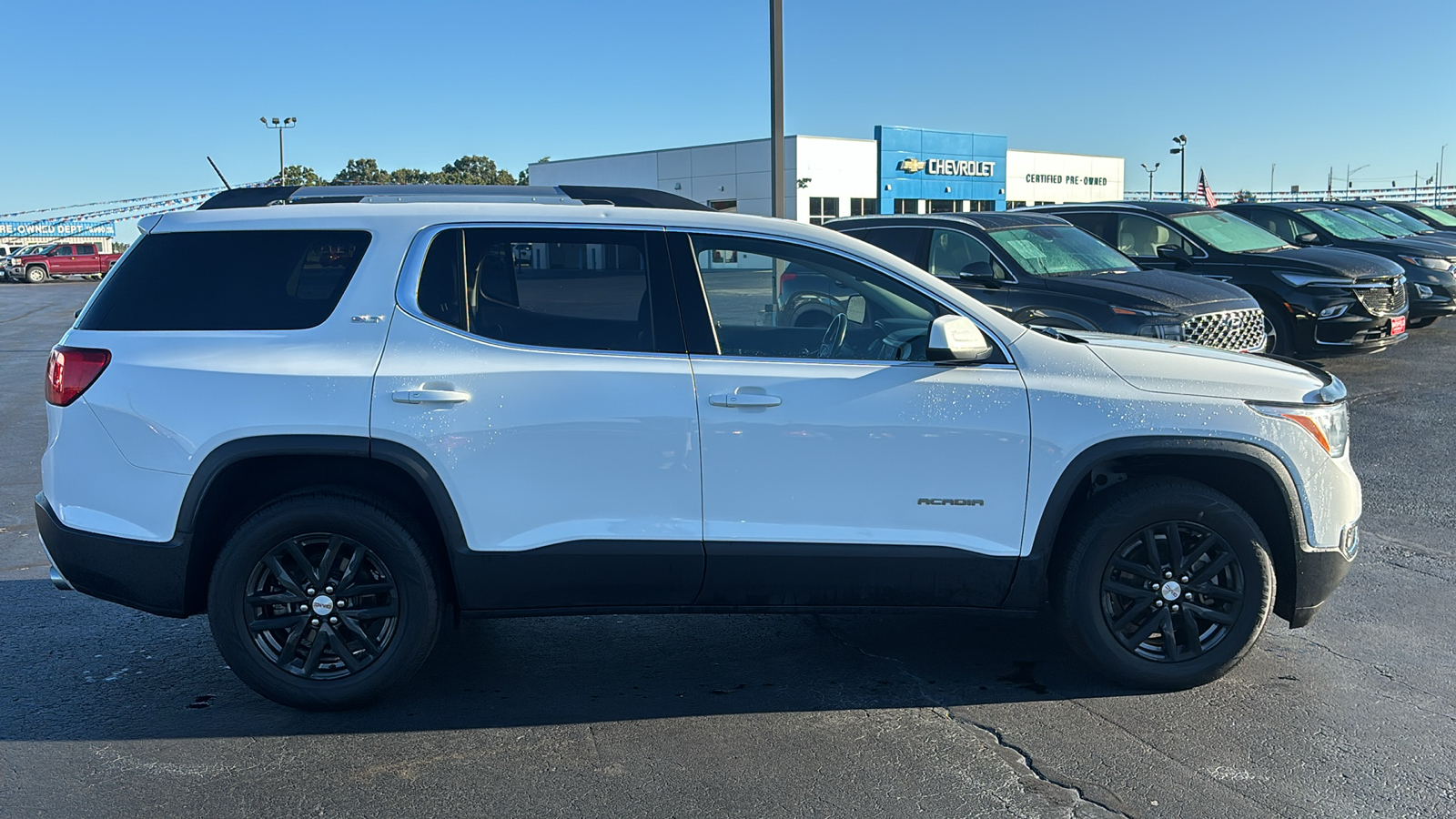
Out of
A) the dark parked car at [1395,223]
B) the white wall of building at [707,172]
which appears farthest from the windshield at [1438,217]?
the white wall of building at [707,172]

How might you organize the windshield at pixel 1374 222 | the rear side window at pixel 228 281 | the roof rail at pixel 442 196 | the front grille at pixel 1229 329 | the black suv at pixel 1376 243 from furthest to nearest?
the windshield at pixel 1374 222, the black suv at pixel 1376 243, the front grille at pixel 1229 329, the roof rail at pixel 442 196, the rear side window at pixel 228 281

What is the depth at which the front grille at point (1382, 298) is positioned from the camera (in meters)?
12.2

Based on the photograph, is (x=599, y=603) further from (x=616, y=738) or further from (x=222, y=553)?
(x=222, y=553)

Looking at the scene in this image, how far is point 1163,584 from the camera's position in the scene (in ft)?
13.7

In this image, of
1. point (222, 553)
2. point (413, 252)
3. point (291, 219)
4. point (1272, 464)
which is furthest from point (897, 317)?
point (222, 553)

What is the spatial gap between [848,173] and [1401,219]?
3344 cm

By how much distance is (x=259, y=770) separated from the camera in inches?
145

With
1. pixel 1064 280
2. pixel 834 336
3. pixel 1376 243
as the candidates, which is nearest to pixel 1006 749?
pixel 834 336

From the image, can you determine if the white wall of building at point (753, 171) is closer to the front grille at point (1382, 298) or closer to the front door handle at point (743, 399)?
the front grille at point (1382, 298)

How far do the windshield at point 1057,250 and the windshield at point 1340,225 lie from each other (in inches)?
311

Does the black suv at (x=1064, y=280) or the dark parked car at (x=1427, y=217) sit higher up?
the dark parked car at (x=1427, y=217)

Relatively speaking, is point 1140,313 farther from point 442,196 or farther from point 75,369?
point 75,369

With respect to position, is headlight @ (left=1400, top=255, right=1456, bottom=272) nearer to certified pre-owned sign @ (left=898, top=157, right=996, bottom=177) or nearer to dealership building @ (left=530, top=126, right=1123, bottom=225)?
dealership building @ (left=530, top=126, right=1123, bottom=225)

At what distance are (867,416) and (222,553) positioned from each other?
2.31 m
